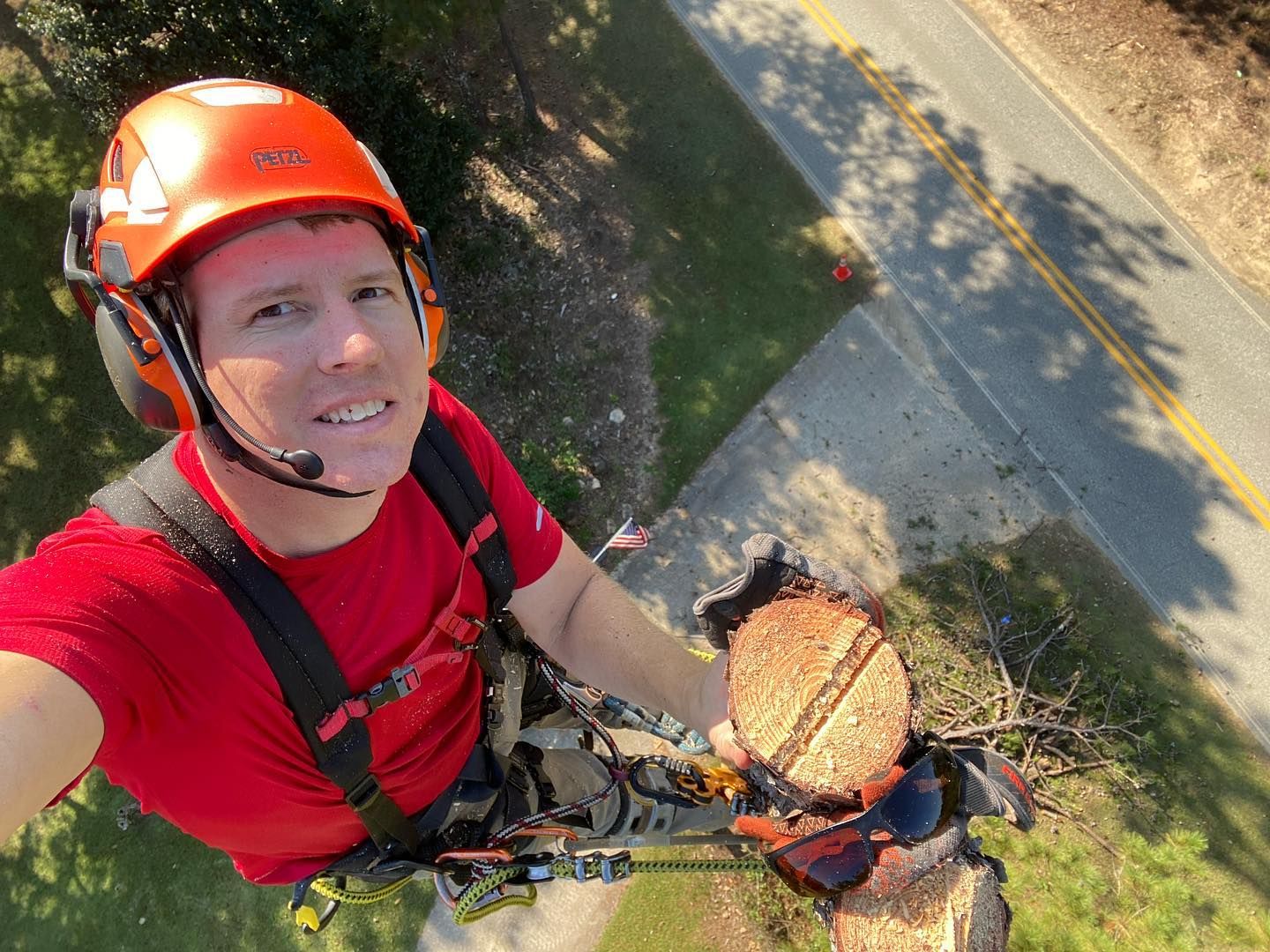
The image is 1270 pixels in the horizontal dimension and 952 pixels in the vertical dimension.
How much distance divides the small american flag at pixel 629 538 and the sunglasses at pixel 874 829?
4.42m

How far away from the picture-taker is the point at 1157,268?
307 inches

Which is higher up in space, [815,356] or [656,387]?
[815,356]

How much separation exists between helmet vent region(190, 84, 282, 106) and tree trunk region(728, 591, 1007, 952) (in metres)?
2.35

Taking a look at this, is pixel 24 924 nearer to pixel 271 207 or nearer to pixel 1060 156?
pixel 271 207

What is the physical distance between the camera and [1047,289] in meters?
7.86

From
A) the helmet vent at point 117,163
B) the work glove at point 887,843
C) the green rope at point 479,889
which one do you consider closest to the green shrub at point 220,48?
the helmet vent at point 117,163

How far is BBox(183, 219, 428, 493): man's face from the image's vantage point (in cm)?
172

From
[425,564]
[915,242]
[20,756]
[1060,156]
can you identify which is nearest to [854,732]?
[425,564]

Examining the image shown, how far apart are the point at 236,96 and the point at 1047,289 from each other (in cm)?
827

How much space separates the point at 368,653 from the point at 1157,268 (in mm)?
9135

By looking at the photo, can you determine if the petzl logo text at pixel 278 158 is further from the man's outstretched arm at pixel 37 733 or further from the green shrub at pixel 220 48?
the green shrub at pixel 220 48

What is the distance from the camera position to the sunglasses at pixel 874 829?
251 cm

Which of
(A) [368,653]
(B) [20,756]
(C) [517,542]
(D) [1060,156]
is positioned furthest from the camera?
→ (D) [1060,156]

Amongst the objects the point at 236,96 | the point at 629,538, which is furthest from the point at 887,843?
the point at 629,538
